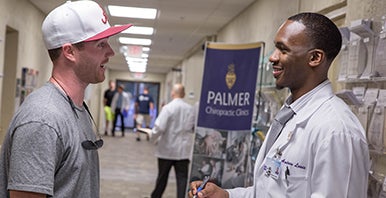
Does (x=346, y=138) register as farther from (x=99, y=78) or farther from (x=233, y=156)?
(x=233, y=156)

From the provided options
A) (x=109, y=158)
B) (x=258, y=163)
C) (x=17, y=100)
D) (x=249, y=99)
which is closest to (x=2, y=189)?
(x=258, y=163)

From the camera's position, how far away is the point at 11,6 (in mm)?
5867

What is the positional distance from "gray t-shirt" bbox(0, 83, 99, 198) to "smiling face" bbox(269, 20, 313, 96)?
0.77 metres

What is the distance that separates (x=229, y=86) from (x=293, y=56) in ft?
9.96

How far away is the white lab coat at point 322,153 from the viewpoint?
1.50m

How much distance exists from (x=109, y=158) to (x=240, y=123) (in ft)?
19.3

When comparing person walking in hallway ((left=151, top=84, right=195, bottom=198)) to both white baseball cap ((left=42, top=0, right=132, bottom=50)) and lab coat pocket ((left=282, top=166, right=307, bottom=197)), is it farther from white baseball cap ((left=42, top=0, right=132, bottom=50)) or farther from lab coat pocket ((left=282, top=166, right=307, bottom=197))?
white baseball cap ((left=42, top=0, right=132, bottom=50))

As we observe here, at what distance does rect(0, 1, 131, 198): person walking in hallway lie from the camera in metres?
1.29

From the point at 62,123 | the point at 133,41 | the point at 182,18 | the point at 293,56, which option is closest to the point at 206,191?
the point at 293,56

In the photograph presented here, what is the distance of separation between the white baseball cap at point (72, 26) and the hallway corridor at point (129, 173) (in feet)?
16.5

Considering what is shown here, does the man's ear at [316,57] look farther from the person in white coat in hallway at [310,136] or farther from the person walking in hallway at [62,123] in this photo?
the person walking in hallway at [62,123]

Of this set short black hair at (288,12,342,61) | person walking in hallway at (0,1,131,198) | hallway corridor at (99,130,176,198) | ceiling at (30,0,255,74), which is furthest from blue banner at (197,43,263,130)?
person walking in hallway at (0,1,131,198)

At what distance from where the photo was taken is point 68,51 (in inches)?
58.6

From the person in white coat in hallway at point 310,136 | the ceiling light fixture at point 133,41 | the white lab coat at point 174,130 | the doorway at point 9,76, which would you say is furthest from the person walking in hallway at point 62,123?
the ceiling light fixture at point 133,41
